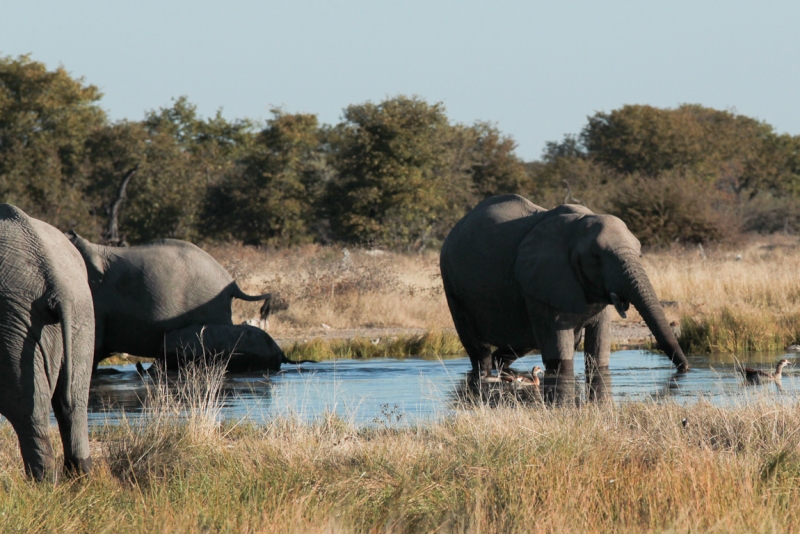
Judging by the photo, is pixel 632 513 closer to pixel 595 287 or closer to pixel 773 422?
pixel 773 422

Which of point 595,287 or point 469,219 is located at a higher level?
point 469,219

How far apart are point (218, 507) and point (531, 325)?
653 centimetres

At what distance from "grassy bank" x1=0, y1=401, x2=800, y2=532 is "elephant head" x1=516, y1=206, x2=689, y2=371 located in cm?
254

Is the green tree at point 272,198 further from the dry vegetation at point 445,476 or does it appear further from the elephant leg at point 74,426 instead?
the elephant leg at point 74,426

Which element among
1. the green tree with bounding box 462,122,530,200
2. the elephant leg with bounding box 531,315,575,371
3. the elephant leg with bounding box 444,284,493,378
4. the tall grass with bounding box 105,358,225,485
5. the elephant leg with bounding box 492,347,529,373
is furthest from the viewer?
the green tree with bounding box 462,122,530,200

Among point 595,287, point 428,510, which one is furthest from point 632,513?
point 595,287

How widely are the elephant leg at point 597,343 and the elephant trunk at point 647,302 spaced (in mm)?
779

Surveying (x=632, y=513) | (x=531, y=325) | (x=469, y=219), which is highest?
(x=469, y=219)

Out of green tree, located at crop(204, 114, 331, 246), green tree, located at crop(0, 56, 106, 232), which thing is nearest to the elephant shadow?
green tree, located at crop(0, 56, 106, 232)

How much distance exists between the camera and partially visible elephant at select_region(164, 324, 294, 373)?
43.4 ft

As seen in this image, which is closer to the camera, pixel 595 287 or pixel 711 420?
pixel 711 420

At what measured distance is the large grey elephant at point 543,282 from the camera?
11.0 meters

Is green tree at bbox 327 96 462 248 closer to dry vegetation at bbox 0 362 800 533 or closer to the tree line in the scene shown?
the tree line

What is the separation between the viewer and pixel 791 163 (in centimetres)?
6556
